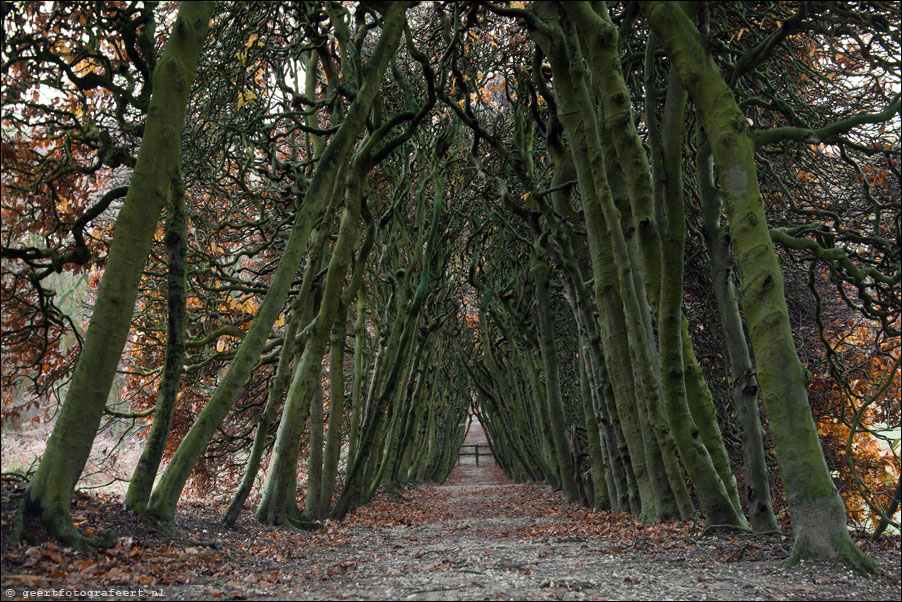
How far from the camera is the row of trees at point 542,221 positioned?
428cm

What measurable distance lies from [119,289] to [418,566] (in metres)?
2.95

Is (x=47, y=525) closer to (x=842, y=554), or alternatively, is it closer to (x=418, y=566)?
(x=418, y=566)

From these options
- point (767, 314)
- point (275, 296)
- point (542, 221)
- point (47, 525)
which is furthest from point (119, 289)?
point (542, 221)

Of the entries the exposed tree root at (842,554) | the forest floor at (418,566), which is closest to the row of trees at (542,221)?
the exposed tree root at (842,554)

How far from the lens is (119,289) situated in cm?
421

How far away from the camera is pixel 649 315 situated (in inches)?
247

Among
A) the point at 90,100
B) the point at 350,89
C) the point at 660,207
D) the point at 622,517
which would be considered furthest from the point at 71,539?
the point at 622,517

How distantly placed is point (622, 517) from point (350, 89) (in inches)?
256

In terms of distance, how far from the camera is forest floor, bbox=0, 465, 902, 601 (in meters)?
3.38

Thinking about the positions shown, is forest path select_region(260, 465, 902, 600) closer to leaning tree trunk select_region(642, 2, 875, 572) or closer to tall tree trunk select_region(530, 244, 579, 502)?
leaning tree trunk select_region(642, 2, 875, 572)

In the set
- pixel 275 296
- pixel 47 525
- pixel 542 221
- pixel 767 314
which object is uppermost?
pixel 542 221

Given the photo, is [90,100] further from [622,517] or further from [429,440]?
[429,440]

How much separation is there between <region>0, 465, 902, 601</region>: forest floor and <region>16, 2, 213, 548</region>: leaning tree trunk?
241 millimetres

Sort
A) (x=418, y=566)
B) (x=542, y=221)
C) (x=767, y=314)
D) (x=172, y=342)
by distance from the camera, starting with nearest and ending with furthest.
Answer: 1. (x=767, y=314)
2. (x=418, y=566)
3. (x=172, y=342)
4. (x=542, y=221)
